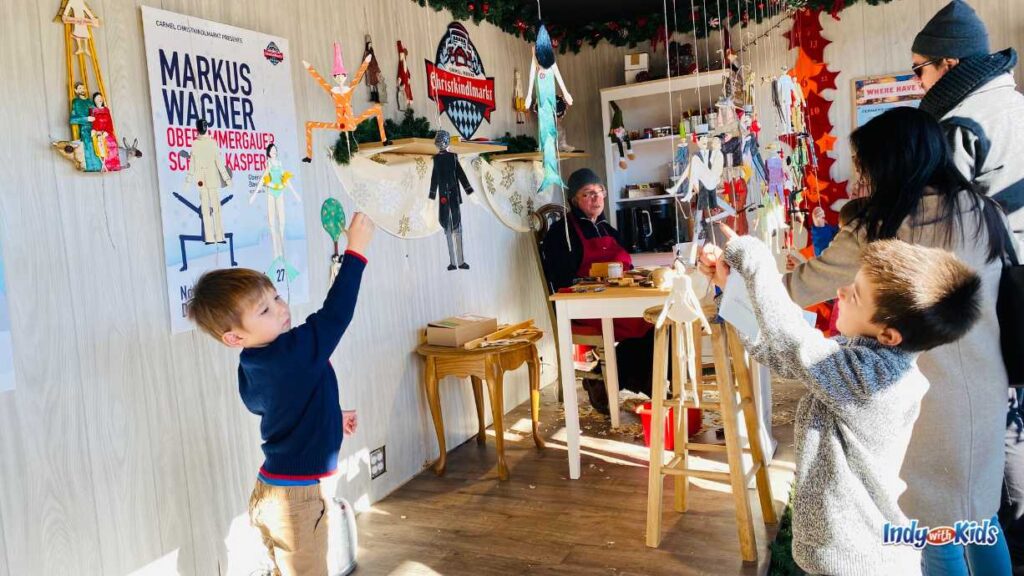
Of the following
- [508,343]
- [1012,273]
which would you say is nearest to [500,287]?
[508,343]

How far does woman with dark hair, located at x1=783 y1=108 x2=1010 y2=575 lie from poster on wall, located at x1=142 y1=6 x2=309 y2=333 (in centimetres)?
192

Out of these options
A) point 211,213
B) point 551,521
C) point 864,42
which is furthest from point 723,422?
point 864,42

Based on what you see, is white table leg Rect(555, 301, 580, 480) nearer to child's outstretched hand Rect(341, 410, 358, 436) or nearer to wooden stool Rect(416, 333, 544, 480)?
wooden stool Rect(416, 333, 544, 480)

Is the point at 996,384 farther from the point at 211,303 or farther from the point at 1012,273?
the point at 211,303

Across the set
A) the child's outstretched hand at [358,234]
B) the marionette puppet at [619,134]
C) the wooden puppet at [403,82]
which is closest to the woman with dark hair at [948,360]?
the child's outstretched hand at [358,234]

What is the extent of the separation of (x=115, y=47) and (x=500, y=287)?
258cm

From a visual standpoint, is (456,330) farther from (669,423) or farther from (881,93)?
(881,93)

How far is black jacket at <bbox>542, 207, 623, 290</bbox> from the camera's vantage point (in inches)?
176

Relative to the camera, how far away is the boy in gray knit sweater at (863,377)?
1.35 metres

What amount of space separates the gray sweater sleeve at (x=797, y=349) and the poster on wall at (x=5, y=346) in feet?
5.68

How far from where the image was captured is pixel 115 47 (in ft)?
7.39

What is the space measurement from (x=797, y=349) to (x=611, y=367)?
2736 millimetres

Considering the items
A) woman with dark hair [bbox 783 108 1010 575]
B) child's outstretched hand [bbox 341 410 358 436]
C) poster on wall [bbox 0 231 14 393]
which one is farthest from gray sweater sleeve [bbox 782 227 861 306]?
poster on wall [bbox 0 231 14 393]

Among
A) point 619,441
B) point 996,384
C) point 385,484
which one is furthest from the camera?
point 619,441
